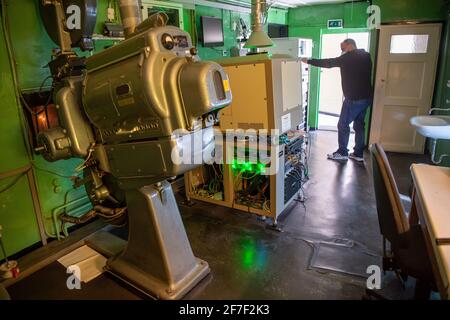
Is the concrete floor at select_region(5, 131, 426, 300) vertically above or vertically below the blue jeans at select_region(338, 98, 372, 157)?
below

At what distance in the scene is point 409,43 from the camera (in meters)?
4.55

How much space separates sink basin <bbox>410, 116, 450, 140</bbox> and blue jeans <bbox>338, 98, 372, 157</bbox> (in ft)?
3.65

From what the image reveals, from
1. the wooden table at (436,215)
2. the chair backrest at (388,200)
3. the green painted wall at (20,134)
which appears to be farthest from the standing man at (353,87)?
the green painted wall at (20,134)

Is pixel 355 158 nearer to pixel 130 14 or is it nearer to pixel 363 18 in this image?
pixel 363 18

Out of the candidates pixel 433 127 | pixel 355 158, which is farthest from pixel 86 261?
pixel 355 158

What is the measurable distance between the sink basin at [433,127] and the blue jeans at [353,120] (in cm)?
111

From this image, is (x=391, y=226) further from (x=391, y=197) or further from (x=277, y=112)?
(x=277, y=112)

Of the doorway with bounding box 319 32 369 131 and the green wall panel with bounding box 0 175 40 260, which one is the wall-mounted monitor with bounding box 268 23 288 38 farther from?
the green wall panel with bounding box 0 175 40 260

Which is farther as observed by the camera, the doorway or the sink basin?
the doorway

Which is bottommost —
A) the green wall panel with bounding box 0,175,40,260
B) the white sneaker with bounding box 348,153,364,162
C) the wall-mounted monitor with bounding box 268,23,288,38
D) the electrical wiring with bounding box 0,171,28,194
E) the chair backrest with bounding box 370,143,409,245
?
the white sneaker with bounding box 348,153,364,162

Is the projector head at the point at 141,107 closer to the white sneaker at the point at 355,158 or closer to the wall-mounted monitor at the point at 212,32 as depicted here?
the wall-mounted monitor at the point at 212,32

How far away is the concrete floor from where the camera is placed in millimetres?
2021

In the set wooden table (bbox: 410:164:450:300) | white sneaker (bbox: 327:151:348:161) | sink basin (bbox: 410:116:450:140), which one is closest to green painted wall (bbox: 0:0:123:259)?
wooden table (bbox: 410:164:450:300)

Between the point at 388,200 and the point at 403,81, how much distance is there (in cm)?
405
